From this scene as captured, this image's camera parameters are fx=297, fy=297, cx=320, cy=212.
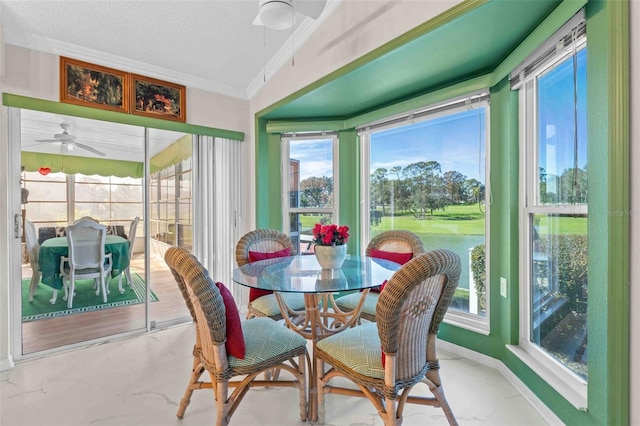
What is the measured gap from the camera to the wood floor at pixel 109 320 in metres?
2.51

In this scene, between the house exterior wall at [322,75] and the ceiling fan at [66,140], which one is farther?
the ceiling fan at [66,140]

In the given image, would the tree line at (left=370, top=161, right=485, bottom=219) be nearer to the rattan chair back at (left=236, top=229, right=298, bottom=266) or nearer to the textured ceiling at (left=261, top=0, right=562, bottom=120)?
the textured ceiling at (left=261, top=0, right=562, bottom=120)

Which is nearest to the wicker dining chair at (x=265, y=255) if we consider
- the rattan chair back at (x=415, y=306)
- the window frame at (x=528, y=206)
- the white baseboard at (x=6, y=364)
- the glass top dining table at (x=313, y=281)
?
the glass top dining table at (x=313, y=281)

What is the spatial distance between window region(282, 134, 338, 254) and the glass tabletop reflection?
98 cm

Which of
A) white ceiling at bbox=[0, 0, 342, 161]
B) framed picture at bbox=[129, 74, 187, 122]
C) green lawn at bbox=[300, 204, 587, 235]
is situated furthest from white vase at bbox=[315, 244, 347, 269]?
framed picture at bbox=[129, 74, 187, 122]

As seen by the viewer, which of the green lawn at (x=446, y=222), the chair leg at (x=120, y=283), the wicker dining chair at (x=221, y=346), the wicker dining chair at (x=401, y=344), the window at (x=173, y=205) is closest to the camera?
the wicker dining chair at (x=401, y=344)

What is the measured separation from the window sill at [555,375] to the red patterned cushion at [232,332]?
5.37 feet

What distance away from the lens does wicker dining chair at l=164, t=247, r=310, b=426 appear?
1352mm

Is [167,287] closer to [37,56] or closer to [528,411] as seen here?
[37,56]

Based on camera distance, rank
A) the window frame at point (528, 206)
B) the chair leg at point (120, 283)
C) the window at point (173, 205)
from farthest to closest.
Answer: the window at point (173, 205)
the chair leg at point (120, 283)
the window frame at point (528, 206)

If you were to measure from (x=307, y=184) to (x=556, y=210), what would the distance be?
2.27 meters

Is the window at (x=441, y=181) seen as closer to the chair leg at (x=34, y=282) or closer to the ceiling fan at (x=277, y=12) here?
the ceiling fan at (x=277, y=12)

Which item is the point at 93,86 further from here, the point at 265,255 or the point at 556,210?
the point at 556,210

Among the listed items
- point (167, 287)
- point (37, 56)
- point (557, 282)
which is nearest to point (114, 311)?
point (167, 287)
